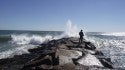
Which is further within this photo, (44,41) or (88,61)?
(44,41)

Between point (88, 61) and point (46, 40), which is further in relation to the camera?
point (46, 40)

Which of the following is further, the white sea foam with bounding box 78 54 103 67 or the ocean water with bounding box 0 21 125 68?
the ocean water with bounding box 0 21 125 68

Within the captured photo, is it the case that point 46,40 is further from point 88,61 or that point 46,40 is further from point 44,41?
point 88,61

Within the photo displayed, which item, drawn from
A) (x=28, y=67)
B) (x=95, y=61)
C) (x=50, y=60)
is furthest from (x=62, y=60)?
(x=95, y=61)

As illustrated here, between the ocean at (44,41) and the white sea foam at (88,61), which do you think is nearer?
the white sea foam at (88,61)

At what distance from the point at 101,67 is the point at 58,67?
3.38 m

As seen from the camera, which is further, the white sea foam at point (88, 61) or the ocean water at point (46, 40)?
the ocean water at point (46, 40)

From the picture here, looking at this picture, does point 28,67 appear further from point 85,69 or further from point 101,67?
point 101,67

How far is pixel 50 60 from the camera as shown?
1203cm

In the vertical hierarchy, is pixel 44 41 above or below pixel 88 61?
below

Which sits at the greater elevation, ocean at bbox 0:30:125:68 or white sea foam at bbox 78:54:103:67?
white sea foam at bbox 78:54:103:67

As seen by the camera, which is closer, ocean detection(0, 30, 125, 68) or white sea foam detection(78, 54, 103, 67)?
white sea foam detection(78, 54, 103, 67)

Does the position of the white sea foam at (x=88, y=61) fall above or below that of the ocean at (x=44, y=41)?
above

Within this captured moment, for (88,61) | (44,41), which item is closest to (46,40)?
(44,41)
